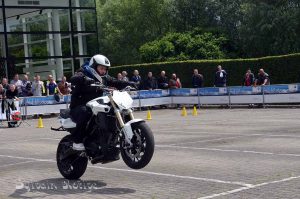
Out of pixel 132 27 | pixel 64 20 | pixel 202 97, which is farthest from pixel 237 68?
pixel 132 27

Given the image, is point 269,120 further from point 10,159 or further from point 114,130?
point 114,130

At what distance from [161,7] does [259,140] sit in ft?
160

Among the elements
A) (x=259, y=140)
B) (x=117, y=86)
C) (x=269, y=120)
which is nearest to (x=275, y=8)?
(x=269, y=120)

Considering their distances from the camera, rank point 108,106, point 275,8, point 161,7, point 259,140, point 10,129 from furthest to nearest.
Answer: point 161,7, point 275,8, point 10,129, point 259,140, point 108,106

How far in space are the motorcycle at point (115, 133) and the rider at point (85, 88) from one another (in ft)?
0.31

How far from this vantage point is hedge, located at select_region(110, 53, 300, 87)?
3106cm

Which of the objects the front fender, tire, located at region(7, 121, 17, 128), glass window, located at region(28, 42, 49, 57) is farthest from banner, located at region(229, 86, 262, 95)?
the front fender

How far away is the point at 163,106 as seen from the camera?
3103cm

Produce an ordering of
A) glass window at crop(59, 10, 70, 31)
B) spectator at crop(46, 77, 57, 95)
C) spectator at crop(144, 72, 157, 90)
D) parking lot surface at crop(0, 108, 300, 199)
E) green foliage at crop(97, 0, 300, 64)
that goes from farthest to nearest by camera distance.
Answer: green foliage at crop(97, 0, 300, 64) < glass window at crop(59, 10, 70, 31) < spectator at crop(144, 72, 157, 90) < spectator at crop(46, 77, 57, 95) < parking lot surface at crop(0, 108, 300, 199)

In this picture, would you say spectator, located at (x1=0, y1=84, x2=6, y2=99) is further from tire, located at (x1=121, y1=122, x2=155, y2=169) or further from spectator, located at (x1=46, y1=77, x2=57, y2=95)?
tire, located at (x1=121, y1=122, x2=155, y2=169)

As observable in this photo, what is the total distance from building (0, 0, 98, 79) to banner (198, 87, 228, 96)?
11.8m

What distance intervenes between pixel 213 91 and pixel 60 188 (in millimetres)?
21048

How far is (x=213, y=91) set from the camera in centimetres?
2888

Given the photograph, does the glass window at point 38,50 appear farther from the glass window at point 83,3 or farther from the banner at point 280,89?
the banner at point 280,89
